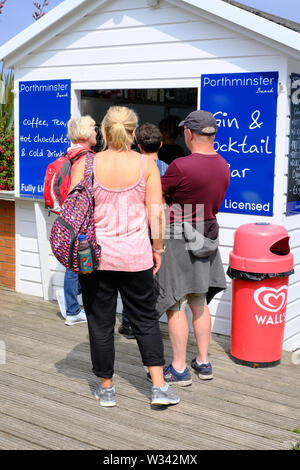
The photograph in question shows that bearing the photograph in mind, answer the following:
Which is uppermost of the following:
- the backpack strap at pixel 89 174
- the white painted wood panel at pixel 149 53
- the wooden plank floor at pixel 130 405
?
the white painted wood panel at pixel 149 53

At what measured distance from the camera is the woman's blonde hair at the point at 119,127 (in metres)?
3.44

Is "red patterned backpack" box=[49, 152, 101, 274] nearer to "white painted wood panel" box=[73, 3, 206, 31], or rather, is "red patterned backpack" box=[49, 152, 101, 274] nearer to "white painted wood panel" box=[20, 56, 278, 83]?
"white painted wood panel" box=[20, 56, 278, 83]

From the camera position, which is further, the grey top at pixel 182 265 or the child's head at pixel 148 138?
the child's head at pixel 148 138

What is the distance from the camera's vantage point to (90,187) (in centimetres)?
345

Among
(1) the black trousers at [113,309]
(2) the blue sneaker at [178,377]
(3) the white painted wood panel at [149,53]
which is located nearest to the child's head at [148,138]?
(1) the black trousers at [113,309]

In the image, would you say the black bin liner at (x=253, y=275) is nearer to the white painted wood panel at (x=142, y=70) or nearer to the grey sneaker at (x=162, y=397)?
the grey sneaker at (x=162, y=397)

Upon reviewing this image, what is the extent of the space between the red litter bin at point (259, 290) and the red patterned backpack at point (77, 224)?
1.31 meters

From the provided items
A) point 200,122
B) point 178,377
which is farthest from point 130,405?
point 200,122

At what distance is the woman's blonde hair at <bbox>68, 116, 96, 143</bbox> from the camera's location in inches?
189

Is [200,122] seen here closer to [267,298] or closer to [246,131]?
[246,131]

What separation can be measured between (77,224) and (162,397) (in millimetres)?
1182

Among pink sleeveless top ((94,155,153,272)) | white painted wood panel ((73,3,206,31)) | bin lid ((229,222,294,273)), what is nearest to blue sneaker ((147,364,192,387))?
bin lid ((229,222,294,273))
